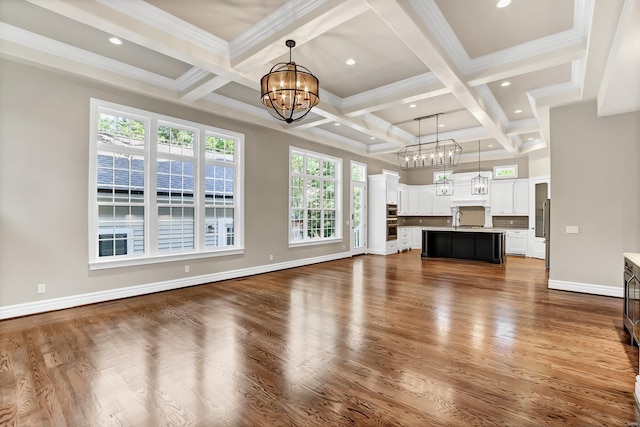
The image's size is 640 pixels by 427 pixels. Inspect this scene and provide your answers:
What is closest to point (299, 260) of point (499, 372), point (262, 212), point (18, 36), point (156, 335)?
point (262, 212)

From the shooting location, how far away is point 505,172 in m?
10.1

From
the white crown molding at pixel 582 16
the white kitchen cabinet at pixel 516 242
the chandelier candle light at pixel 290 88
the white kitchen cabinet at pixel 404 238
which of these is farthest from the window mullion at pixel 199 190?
the white kitchen cabinet at pixel 516 242

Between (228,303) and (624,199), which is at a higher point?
(624,199)

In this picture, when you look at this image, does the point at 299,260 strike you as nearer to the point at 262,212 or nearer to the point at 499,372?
the point at 262,212

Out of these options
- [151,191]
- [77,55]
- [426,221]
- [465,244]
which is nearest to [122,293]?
[151,191]

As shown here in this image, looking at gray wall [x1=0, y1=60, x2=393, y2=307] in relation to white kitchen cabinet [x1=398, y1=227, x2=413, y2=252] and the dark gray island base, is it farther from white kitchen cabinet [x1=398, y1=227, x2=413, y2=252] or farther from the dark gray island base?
white kitchen cabinet [x1=398, y1=227, x2=413, y2=252]

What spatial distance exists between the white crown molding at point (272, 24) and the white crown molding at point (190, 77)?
803 mm

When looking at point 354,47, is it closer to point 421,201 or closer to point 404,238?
point 404,238

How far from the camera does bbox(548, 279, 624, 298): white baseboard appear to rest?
472cm

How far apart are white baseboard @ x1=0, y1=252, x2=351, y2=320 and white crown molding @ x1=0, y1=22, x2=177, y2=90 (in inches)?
125

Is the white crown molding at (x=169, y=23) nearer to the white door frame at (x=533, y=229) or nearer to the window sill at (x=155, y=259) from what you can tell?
the window sill at (x=155, y=259)

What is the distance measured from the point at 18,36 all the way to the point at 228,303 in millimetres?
4100

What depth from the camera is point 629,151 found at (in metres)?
4.66

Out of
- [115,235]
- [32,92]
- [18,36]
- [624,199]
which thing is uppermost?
[18,36]
